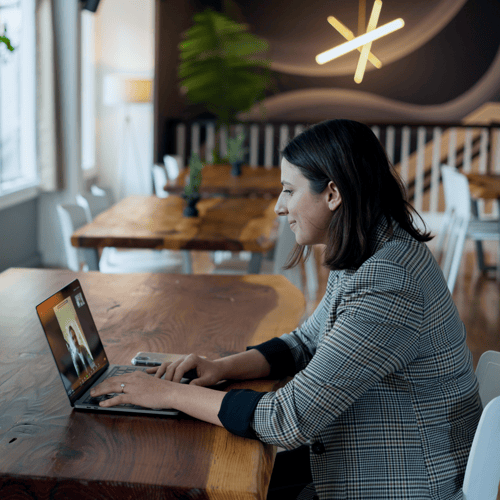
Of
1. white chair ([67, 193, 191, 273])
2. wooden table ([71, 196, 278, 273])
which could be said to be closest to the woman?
wooden table ([71, 196, 278, 273])

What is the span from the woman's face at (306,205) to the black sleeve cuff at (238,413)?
1.13 ft

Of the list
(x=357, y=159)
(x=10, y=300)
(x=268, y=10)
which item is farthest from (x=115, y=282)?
(x=268, y=10)

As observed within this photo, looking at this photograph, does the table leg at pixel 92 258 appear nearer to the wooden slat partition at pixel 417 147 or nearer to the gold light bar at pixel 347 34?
the gold light bar at pixel 347 34

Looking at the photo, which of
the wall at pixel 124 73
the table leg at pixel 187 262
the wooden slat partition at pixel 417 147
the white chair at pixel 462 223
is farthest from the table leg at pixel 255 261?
the wooden slat partition at pixel 417 147

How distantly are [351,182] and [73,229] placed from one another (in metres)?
2.11

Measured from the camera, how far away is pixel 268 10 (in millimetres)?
7660

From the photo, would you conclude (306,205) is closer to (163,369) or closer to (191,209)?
(163,369)

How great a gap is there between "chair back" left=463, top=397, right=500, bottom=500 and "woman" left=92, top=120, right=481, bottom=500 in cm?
4

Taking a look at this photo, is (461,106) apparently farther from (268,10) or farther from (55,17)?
(55,17)

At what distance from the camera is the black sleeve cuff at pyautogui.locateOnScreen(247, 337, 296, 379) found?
1354mm

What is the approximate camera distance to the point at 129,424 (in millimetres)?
1069

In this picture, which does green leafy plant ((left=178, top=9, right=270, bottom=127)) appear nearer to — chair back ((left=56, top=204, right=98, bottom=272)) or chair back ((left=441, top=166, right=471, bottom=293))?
chair back ((left=441, top=166, right=471, bottom=293))

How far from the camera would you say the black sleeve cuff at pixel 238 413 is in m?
1.06

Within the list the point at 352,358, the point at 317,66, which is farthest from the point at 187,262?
the point at 317,66
